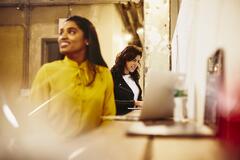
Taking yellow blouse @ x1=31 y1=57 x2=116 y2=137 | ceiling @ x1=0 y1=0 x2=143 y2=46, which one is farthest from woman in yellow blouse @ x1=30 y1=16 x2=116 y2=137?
ceiling @ x1=0 y1=0 x2=143 y2=46

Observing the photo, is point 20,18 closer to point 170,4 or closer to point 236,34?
point 170,4

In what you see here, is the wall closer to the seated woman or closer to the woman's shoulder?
the seated woman

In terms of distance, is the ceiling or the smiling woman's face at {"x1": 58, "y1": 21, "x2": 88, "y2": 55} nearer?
the smiling woman's face at {"x1": 58, "y1": 21, "x2": 88, "y2": 55}

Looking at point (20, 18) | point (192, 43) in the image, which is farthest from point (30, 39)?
point (192, 43)

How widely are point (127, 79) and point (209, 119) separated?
3.35 feet

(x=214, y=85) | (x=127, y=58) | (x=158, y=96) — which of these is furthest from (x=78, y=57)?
(x=214, y=85)

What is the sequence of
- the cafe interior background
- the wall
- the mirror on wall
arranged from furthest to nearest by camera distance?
the mirror on wall < the cafe interior background < the wall

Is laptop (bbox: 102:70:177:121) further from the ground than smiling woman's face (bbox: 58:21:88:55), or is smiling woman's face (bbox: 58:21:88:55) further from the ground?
smiling woman's face (bbox: 58:21:88:55)

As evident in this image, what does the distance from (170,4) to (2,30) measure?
99 centimetres

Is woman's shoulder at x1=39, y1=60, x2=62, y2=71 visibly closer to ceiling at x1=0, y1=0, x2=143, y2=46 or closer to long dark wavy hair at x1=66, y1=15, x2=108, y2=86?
long dark wavy hair at x1=66, y1=15, x2=108, y2=86

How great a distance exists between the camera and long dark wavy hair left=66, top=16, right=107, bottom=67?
153 centimetres

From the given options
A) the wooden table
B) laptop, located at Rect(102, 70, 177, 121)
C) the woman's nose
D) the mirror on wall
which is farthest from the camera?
the mirror on wall

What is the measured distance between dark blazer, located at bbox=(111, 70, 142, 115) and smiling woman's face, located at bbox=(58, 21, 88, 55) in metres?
0.26

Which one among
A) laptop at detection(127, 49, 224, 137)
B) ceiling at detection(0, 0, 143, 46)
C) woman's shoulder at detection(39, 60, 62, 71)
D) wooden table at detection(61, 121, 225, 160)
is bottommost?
wooden table at detection(61, 121, 225, 160)
